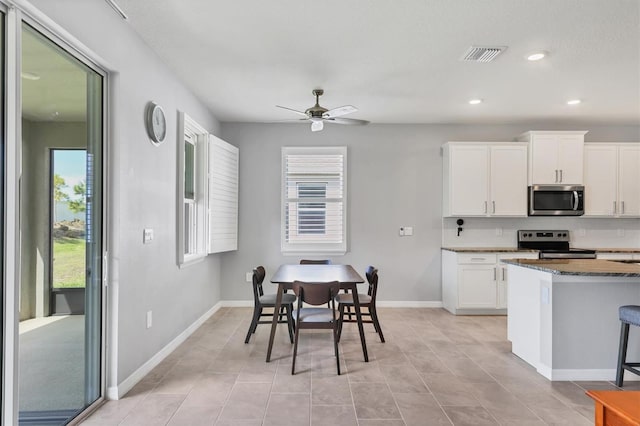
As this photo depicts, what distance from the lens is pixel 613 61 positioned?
133 inches

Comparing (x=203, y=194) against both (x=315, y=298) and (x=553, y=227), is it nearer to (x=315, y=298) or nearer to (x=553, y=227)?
(x=315, y=298)

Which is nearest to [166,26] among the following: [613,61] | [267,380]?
[267,380]

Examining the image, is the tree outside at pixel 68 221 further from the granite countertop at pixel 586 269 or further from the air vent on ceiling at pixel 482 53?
the granite countertop at pixel 586 269

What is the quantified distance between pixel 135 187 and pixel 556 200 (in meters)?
5.20

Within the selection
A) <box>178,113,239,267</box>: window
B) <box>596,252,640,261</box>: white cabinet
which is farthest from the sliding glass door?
<box>596,252,640,261</box>: white cabinet

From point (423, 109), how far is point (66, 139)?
13.0 feet

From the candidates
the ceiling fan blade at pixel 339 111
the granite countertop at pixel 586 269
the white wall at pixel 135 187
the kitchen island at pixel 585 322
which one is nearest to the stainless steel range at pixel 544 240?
the granite countertop at pixel 586 269

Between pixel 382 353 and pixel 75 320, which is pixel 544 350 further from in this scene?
pixel 75 320

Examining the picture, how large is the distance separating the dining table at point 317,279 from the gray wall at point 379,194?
151 centimetres

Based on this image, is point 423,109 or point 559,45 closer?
point 559,45

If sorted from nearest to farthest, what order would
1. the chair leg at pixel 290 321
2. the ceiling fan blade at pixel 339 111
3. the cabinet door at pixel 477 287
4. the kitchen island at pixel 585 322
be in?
the kitchen island at pixel 585 322 → the ceiling fan blade at pixel 339 111 → the chair leg at pixel 290 321 → the cabinet door at pixel 477 287

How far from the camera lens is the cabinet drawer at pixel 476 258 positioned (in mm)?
5055

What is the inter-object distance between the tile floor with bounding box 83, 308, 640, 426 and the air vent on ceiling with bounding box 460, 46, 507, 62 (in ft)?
8.74

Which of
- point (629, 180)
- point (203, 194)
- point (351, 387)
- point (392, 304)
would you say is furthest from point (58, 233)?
point (629, 180)
